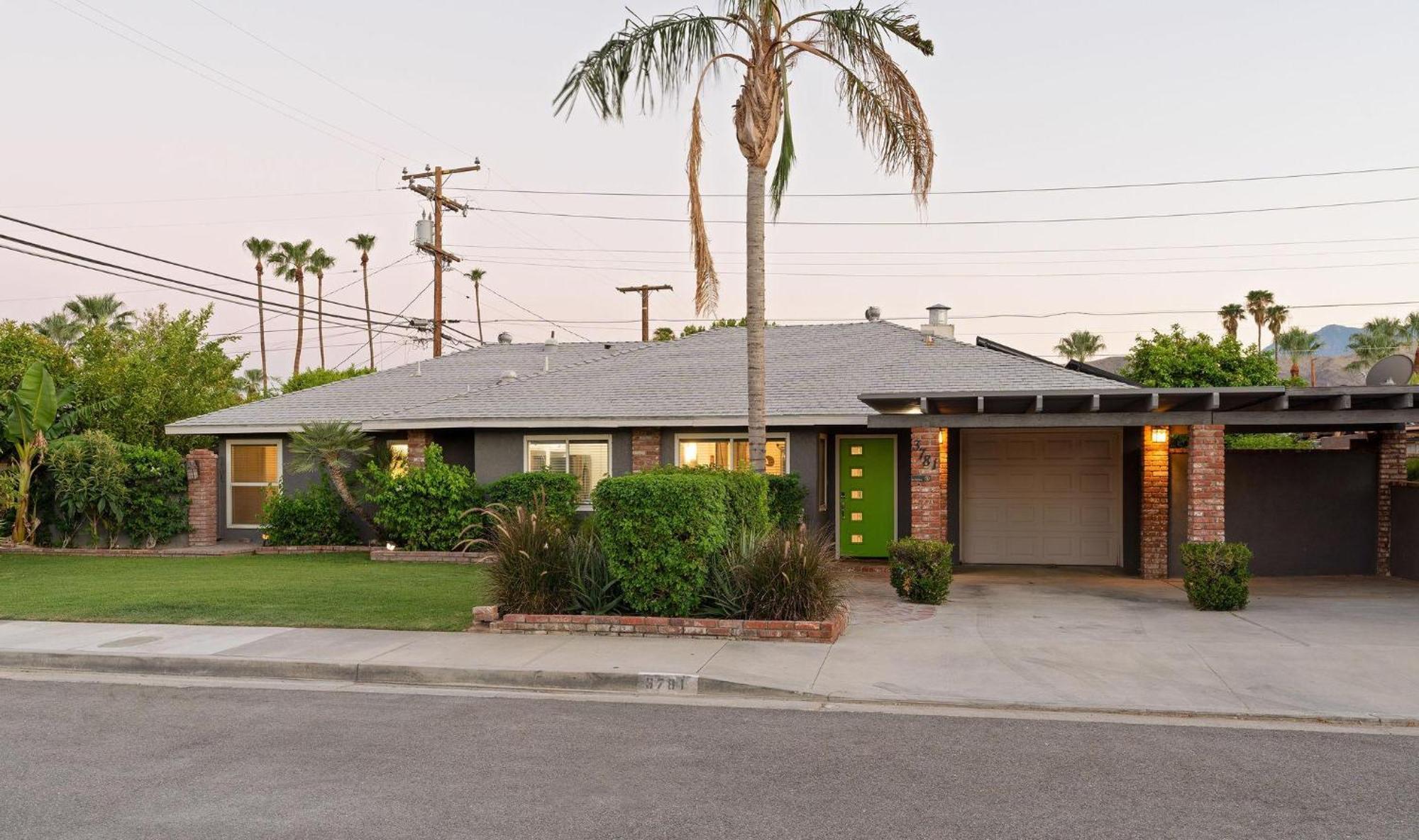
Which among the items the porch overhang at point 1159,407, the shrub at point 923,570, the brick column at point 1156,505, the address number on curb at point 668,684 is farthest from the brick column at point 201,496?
the brick column at point 1156,505

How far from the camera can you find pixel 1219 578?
12062mm

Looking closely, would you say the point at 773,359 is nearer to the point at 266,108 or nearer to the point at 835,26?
the point at 835,26

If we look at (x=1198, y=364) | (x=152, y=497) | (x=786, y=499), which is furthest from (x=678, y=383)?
(x=1198, y=364)

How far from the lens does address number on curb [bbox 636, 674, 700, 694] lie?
28.3 ft

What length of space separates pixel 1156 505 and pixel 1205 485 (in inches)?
105

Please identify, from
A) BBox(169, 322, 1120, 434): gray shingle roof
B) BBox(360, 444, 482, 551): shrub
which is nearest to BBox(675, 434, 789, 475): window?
BBox(169, 322, 1120, 434): gray shingle roof

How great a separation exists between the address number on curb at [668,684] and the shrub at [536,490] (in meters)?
8.41

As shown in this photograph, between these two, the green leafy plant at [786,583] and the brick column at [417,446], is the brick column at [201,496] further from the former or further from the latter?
the green leafy plant at [786,583]

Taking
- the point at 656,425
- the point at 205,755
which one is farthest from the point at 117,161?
the point at 205,755

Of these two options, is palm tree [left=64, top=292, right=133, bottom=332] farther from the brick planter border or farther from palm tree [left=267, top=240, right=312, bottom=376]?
the brick planter border

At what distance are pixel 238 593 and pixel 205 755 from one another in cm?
739

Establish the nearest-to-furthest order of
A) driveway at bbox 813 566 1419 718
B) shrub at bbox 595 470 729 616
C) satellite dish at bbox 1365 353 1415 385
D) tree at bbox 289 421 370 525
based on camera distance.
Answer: driveway at bbox 813 566 1419 718 → shrub at bbox 595 470 729 616 → satellite dish at bbox 1365 353 1415 385 → tree at bbox 289 421 370 525

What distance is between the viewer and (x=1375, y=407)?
13070 mm

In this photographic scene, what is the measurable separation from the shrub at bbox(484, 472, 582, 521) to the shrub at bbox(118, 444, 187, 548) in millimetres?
7061
